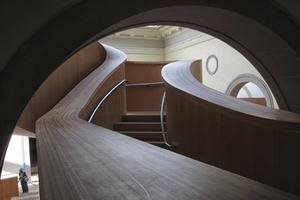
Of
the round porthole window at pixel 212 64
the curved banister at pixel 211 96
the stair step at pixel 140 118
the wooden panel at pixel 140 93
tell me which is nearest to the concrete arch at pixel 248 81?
the round porthole window at pixel 212 64

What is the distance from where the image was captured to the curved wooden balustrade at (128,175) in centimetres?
123

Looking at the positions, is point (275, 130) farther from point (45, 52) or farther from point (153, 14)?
point (45, 52)

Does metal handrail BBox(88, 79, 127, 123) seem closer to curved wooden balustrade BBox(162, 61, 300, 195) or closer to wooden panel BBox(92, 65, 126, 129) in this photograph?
wooden panel BBox(92, 65, 126, 129)

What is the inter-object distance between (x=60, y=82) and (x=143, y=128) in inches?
82.5

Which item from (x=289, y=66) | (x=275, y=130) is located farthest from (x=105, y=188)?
(x=289, y=66)

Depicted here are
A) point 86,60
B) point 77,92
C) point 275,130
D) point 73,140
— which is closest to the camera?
point 73,140

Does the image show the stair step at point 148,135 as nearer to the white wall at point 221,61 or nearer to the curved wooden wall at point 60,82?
the curved wooden wall at point 60,82

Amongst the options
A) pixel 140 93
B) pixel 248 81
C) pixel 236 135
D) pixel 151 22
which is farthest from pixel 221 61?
pixel 236 135

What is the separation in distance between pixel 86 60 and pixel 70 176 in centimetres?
619

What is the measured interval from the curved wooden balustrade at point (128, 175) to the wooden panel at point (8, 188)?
11228mm

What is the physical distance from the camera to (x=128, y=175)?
1.51 metres

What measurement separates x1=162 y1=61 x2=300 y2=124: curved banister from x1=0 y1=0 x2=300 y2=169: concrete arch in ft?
2.61

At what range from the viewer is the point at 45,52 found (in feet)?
10.5

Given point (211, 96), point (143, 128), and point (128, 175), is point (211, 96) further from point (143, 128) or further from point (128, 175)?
point (128, 175)
